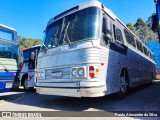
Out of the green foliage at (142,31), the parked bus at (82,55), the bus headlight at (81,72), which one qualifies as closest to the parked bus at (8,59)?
the parked bus at (82,55)

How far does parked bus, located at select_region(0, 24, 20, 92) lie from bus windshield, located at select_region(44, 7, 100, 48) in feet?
8.09

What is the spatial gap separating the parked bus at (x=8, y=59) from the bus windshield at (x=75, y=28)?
2.47 meters

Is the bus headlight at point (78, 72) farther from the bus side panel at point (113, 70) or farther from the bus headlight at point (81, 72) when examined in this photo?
the bus side panel at point (113, 70)

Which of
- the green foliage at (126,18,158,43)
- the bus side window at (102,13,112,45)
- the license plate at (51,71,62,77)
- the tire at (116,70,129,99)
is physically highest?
the green foliage at (126,18,158,43)

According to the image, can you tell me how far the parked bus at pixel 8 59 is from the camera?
806cm

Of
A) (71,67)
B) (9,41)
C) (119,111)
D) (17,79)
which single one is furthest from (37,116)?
(9,41)

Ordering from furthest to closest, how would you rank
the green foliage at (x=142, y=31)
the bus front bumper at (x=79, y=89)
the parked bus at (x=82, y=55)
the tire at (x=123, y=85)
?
the green foliage at (x=142, y=31) → the tire at (x=123, y=85) → the parked bus at (x=82, y=55) → the bus front bumper at (x=79, y=89)

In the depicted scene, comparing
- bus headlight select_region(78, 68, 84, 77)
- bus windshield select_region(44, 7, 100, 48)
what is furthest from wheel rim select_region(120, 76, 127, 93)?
bus windshield select_region(44, 7, 100, 48)

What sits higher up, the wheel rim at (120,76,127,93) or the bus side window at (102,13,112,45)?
the bus side window at (102,13,112,45)

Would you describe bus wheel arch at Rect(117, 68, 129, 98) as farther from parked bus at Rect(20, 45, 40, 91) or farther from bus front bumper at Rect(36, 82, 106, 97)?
parked bus at Rect(20, 45, 40, 91)

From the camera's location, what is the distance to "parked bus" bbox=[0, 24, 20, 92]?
8062 mm

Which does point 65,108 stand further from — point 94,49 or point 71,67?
point 94,49

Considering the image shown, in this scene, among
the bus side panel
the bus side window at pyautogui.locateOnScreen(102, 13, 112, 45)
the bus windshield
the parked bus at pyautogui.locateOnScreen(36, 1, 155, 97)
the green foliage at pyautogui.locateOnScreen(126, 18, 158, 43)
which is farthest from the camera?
the green foliage at pyautogui.locateOnScreen(126, 18, 158, 43)

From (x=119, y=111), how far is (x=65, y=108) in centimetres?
160
